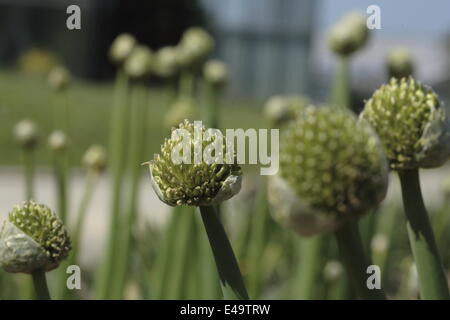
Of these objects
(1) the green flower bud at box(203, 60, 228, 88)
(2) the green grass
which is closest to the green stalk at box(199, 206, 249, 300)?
(1) the green flower bud at box(203, 60, 228, 88)

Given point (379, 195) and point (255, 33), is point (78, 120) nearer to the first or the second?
point (255, 33)

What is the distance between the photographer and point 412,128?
367 millimetres

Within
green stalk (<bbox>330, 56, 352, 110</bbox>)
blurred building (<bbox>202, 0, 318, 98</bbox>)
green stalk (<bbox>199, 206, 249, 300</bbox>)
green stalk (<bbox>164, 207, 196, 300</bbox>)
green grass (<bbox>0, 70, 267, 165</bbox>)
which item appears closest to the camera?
green stalk (<bbox>199, 206, 249, 300</bbox>)

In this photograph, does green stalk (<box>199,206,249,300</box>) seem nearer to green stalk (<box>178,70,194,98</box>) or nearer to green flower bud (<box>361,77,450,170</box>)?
green flower bud (<box>361,77,450,170</box>)

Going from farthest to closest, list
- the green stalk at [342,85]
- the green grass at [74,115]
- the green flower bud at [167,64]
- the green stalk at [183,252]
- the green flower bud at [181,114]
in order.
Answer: the green grass at [74,115] < the green flower bud at [167,64] < the green flower bud at [181,114] < the green stalk at [183,252] < the green stalk at [342,85]

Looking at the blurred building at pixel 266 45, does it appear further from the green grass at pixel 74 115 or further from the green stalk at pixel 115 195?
the green stalk at pixel 115 195

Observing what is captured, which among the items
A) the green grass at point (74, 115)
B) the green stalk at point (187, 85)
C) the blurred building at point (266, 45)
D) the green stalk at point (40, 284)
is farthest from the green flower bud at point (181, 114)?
the blurred building at point (266, 45)

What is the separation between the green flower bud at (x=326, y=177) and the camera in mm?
300

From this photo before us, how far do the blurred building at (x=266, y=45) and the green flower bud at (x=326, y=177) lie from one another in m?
11.0

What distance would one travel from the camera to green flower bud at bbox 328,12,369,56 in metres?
0.75

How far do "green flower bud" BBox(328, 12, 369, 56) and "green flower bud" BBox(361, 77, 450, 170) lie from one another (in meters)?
0.38

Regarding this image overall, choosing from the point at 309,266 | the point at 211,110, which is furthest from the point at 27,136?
the point at 309,266
